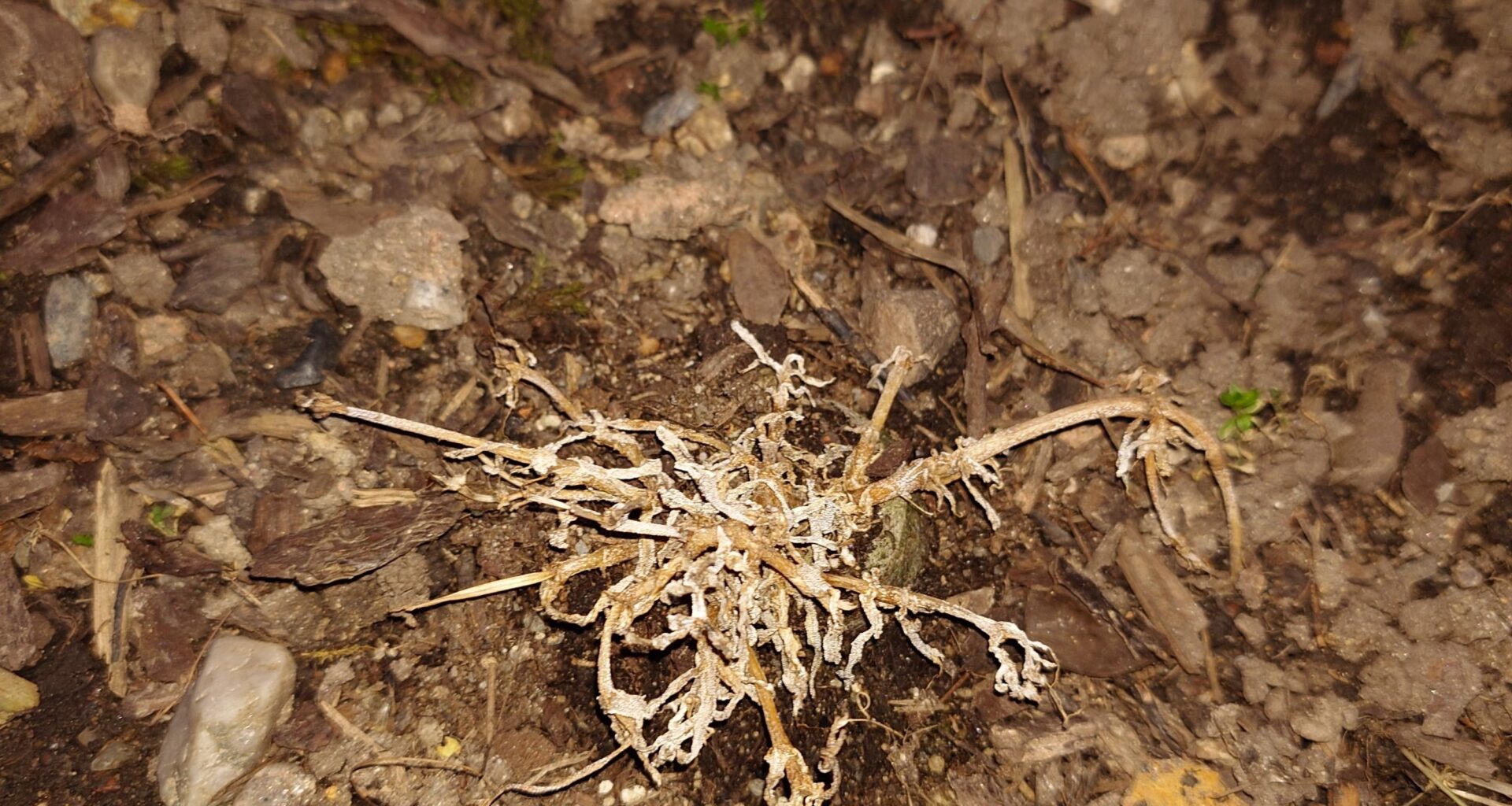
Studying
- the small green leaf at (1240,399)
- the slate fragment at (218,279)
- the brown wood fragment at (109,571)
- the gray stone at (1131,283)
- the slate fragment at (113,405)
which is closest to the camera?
the brown wood fragment at (109,571)

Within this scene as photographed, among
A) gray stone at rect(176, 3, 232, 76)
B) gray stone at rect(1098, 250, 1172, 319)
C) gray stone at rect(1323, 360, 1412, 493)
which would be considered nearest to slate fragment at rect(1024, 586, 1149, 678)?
gray stone at rect(1323, 360, 1412, 493)

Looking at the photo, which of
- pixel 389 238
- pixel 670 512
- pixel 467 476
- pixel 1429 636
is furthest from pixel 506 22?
pixel 1429 636

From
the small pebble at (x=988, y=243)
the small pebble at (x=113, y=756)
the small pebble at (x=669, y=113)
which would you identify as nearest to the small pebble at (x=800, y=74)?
the small pebble at (x=669, y=113)

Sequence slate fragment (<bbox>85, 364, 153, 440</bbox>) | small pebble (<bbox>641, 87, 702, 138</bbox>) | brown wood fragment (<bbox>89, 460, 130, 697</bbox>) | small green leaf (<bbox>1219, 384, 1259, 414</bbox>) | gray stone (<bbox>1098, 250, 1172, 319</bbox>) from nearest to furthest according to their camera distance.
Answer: brown wood fragment (<bbox>89, 460, 130, 697</bbox>) → slate fragment (<bbox>85, 364, 153, 440</bbox>) → small green leaf (<bbox>1219, 384, 1259, 414</bbox>) → gray stone (<bbox>1098, 250, 1172, 319</bbox>) → small pebble (<bbox>641, 87, 702, 138</bbox>)

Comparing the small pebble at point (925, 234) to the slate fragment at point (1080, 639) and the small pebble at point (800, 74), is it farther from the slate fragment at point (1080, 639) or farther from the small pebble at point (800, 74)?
the slate fragment at point (1080, 639)

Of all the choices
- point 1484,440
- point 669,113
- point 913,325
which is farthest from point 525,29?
point 1484,440

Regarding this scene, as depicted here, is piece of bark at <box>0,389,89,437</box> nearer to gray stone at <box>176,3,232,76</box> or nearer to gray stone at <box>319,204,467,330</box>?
gray stone at <box>319,204,467,330</box>

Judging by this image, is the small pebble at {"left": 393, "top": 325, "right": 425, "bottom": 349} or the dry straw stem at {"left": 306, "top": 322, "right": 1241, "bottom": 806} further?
the small pebble at {"left": 393, "top": 325, "right": 425, "bottom": 349}
